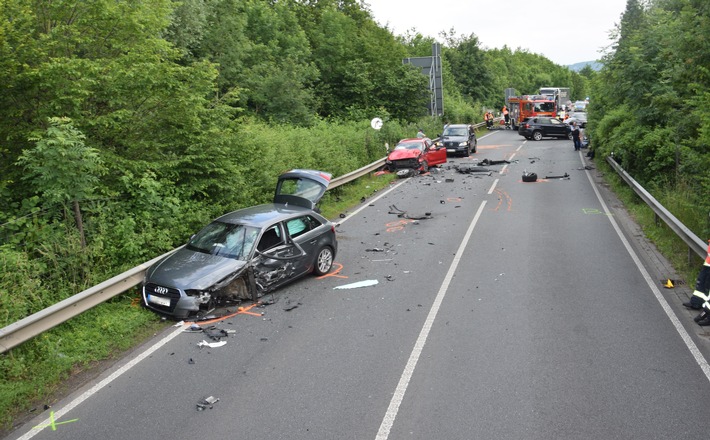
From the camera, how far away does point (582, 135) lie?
36125 millimetres

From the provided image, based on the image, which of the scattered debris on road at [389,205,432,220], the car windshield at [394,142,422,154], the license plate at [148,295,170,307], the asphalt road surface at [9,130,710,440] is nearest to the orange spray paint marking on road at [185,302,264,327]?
the asphalt road surface at [9,130,710,440]

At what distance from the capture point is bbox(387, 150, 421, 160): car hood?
Result: 25.4m

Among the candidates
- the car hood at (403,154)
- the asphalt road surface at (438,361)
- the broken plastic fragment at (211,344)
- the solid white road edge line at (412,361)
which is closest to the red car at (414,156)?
the car hood at (403,154)

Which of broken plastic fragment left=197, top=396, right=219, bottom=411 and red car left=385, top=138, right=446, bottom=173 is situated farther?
red car left=385, top=138, right=446, bottom=173

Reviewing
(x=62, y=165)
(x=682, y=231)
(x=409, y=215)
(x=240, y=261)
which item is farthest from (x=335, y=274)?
(x=682, y=231)

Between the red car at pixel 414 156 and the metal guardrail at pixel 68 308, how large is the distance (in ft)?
53.8

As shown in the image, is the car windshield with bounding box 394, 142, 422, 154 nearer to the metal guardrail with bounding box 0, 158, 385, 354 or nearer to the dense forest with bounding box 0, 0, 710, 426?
the dense forest with bounding box 0, 0, 710, 426

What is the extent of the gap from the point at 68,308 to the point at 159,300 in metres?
1.36

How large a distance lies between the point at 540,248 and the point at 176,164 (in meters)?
8.48

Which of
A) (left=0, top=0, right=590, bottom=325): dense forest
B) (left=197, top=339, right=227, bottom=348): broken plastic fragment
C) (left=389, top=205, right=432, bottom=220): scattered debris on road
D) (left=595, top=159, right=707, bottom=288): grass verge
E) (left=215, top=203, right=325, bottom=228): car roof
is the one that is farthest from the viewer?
(left=389, top=205, right=432, bottom=220): scattered debris on road

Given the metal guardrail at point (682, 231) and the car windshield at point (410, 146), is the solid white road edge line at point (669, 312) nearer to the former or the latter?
the metal guardrail at point (682, 231)

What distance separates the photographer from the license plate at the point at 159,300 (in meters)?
8.74

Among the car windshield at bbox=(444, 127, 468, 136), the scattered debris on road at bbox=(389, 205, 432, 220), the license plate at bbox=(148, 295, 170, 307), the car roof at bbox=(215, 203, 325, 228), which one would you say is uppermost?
the car roof at bbox=(215, 203, 325, 228)

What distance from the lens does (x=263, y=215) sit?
1056 centimetres
